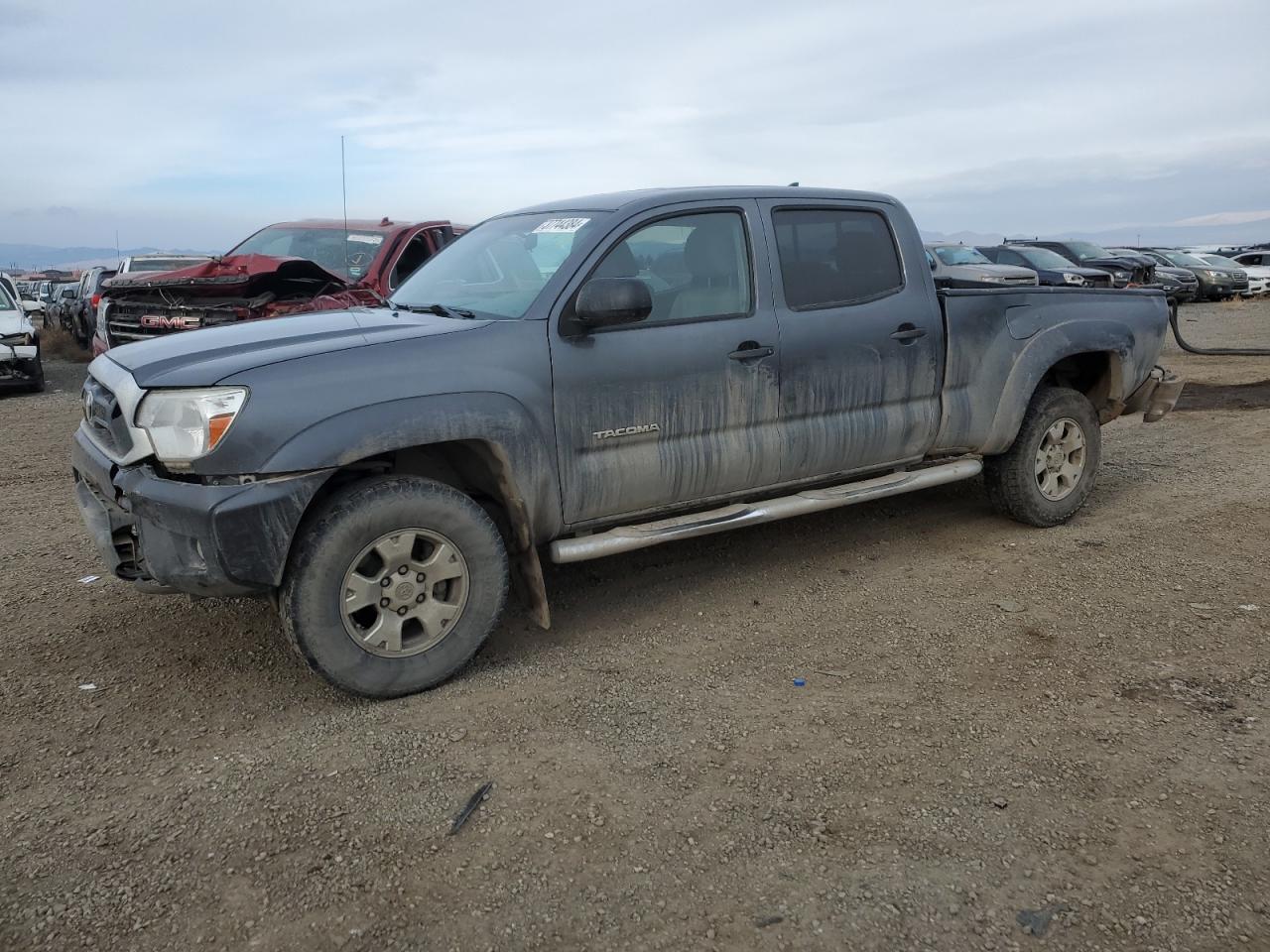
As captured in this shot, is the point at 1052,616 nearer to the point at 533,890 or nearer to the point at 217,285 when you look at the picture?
the point at 533,890

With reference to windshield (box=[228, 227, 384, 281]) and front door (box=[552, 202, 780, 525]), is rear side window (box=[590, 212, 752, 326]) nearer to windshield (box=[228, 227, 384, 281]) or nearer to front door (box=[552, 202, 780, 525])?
front door (box=[552, 202, 780, 525])

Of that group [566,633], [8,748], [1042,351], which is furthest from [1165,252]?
[8,748]

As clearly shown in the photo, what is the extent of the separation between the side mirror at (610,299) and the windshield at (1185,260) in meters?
26.6

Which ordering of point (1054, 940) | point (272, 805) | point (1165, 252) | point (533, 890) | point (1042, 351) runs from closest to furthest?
point (1054, 940) < point (533, 890) < point (272, 805) < point (1042, 351) < point (1165, 252)

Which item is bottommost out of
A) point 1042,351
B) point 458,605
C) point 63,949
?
point 63,949

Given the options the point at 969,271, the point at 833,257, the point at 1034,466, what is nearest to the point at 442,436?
the point at 833,257

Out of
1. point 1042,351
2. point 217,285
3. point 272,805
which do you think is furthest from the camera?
point 217,285

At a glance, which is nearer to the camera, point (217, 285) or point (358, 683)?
point (358, 683)

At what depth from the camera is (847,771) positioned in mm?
3178

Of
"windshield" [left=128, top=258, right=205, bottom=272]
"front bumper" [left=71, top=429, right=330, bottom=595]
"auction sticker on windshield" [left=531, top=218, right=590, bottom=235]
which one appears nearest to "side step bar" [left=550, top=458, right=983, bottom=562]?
"front bumper" [left=71, top=429, right=330, bottom=595]

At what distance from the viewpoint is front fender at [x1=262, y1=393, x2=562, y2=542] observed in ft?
11.2

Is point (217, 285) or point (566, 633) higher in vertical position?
point (217, 285)

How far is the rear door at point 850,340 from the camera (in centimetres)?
456

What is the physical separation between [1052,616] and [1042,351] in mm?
1588
